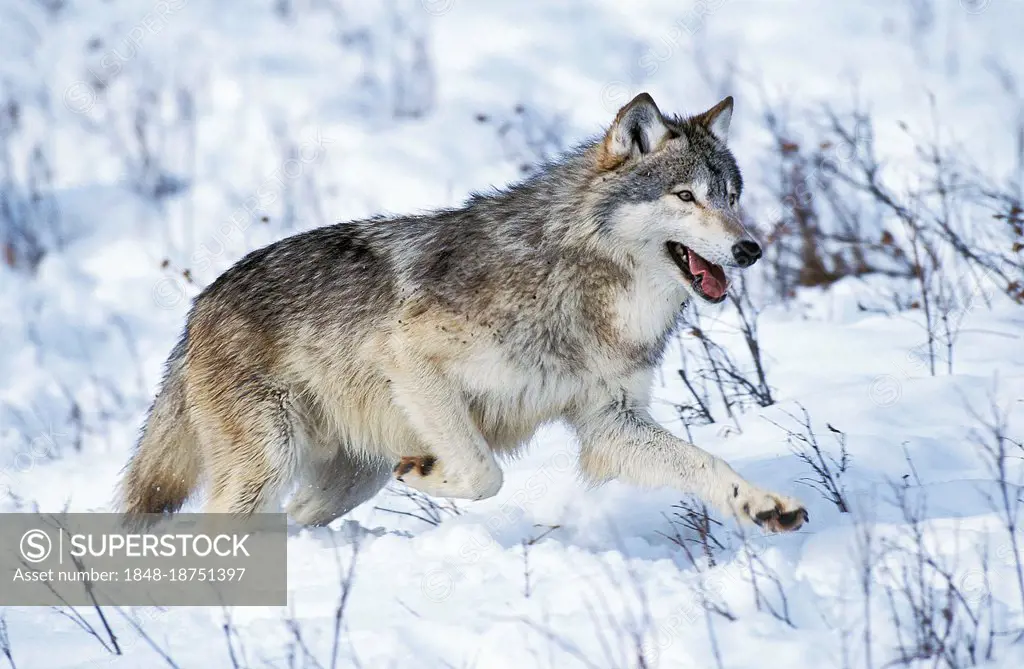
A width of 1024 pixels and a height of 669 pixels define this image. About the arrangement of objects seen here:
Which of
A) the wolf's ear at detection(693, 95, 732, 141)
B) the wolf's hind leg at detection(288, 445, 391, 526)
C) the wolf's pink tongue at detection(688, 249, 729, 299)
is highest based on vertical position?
the wolf's ear at detection(693, 95, 732, 141)

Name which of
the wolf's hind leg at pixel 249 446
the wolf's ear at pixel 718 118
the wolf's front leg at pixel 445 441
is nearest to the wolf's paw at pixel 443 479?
the wolf's front leg at pixel 445 441

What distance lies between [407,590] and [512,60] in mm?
9137

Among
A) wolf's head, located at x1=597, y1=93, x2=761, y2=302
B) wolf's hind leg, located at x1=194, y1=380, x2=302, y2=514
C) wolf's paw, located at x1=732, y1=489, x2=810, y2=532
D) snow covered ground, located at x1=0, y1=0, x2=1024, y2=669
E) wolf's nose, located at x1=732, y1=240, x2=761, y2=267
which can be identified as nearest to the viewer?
snow covered ground, located at x1=0, y1=0, x2=1024, y2=669

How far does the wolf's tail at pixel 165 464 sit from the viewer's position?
5.06 metres

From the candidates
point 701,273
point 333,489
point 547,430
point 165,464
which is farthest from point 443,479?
point 547,430

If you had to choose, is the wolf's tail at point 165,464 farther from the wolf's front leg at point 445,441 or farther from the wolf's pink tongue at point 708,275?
the wolf's pink tongue at point 708,275

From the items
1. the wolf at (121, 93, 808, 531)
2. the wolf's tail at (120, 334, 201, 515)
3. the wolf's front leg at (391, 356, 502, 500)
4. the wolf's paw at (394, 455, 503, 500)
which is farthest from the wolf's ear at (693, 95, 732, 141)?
the wolf's tail at (120, 334, 201, 515)

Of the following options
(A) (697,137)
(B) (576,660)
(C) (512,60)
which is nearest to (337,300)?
(A) (697,137)

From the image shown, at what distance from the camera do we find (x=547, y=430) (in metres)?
Answer: 6.10

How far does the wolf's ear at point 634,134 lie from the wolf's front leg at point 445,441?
42.6 inches

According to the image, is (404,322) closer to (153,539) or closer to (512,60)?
(153,539)

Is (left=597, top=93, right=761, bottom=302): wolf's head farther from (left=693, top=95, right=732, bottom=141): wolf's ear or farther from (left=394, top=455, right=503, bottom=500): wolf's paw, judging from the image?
(left=394, top=455, right=503, bottom=500): wolf's paw

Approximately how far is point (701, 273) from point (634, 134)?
0.64 m

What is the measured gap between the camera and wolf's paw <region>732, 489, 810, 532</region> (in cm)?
399
